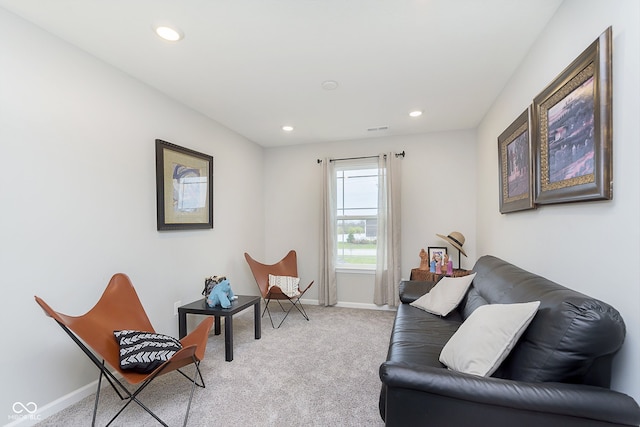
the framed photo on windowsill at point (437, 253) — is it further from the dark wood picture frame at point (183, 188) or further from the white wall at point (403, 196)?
the dark wood picture frame at point (183, 188)

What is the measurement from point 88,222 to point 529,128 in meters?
3.16

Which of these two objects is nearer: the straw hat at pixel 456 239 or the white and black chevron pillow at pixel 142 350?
the white and black chevron pillow at pixel 142 350

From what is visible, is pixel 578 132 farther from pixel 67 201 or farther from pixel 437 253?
pixel 67 201

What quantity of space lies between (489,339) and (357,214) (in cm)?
314

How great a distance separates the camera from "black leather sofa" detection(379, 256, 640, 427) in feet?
3.50

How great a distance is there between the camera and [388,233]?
13.7 feet

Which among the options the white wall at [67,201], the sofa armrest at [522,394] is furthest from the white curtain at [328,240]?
the sofa armrest at [522,394]

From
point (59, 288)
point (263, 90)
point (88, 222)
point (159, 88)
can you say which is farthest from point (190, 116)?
point (59, 288)

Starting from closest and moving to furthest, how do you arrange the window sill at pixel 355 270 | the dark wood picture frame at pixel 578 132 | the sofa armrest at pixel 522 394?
the sofa armrest at pixel 522 394
the dark wood picture frame at pixel 578 132
the window sill at pixel 355 270

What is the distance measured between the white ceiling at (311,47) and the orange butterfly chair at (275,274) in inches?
76.1

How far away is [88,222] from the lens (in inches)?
86.0

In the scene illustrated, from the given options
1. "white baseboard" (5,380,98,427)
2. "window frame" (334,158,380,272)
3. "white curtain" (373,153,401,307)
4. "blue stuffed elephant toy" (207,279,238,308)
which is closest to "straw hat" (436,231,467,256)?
"white curtain" (373,153,401,307)

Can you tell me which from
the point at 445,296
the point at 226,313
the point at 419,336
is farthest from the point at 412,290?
the point at 226,313

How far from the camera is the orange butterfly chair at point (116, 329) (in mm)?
1690
